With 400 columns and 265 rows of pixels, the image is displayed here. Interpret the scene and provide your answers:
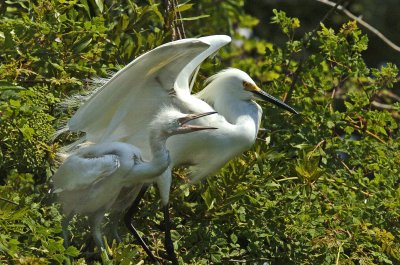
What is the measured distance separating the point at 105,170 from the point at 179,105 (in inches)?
19.4

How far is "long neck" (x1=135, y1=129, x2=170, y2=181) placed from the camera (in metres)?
3.66

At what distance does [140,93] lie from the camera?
12.5 feet

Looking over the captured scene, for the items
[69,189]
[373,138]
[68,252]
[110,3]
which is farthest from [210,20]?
[68,252]

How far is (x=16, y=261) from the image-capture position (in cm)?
291

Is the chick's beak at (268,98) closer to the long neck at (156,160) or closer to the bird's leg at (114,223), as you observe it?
the long neck at (156,160)

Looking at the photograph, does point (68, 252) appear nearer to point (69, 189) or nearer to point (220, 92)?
point (69, 189)

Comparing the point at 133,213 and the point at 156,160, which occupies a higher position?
the point at 156,160

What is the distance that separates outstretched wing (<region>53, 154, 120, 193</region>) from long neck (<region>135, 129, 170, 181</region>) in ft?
0.35

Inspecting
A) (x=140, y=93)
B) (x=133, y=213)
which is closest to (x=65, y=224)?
(x=133, y=213)

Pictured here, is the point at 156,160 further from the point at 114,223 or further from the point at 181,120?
the point at 114,223

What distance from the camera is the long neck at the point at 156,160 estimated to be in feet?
12.0

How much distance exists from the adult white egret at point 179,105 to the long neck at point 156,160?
0.56ft

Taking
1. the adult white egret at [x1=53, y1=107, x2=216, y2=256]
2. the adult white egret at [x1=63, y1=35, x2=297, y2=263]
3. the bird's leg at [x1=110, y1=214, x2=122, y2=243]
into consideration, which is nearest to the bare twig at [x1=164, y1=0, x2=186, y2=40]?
the adult white egret at [x1=63, y1=35, x2=297, y2=263]

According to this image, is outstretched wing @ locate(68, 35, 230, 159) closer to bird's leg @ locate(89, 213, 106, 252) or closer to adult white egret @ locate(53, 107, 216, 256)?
adult white egret @ locate(53, 107, 216, 256)
